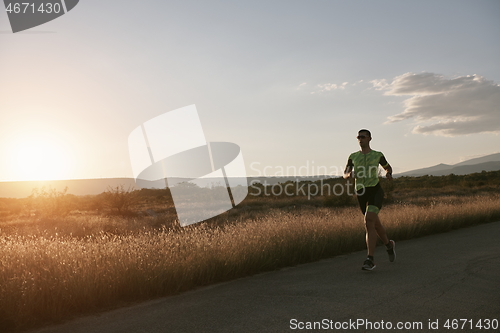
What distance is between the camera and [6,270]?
505cm

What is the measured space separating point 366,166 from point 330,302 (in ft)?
9.12

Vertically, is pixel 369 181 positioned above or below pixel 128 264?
above

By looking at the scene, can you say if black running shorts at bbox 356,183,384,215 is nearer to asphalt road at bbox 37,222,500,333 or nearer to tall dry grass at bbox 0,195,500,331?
asphalt road at bbox 37,222,500,333

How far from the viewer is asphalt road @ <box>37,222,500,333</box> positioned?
4.02m

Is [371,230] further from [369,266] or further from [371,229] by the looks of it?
[369,266]

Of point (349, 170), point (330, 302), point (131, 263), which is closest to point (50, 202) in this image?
point (131, 263)

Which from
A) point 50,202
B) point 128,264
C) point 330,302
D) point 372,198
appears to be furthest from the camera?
point 50,202

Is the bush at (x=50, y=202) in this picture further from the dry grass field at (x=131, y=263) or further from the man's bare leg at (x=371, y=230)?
the man's bare leg at (x=371, y=230)

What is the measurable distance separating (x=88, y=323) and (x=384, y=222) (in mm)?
9384

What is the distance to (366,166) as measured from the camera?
21.9 ft

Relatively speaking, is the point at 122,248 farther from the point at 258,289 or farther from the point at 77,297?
the point at 258,289

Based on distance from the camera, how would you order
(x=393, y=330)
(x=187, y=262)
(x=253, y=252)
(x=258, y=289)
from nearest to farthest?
(x=393, y=330) → (x=258, y=289) → (x=187, y=262) → (x=253, y=252)

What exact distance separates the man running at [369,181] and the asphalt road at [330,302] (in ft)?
2.07

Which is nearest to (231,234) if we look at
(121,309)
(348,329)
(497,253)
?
(121,309)
